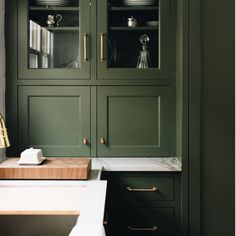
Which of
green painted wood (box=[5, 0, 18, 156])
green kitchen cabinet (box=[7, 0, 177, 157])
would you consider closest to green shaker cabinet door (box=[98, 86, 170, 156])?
green kitchen cabinet (box=[7, 0, 177, 157])

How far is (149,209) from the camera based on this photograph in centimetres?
230

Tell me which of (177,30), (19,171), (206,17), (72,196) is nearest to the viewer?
(72,196)

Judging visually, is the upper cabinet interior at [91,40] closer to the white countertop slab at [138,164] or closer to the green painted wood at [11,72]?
the green painted wood at [11,72]

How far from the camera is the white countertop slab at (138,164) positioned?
2.27 meters

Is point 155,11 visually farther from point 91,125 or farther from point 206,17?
point 91,125

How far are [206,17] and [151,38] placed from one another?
1.55ft

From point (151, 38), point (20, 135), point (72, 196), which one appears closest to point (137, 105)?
point (151, 38)

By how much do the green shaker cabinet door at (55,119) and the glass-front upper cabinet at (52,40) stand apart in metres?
0.11

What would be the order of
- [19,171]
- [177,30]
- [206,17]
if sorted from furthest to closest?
[177,30] → [206,17] → [19,171]

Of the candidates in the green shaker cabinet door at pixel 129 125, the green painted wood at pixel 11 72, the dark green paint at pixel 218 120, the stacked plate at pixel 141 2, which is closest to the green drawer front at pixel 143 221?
the dark green paint at pixel 218 120

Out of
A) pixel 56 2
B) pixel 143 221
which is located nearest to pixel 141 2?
pixel 56 2

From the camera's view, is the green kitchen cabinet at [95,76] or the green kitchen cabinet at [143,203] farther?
the green kitchen cabinet at [95,76]

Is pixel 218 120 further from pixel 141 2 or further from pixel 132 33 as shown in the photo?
pixel 141 2

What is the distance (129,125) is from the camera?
103 inches
